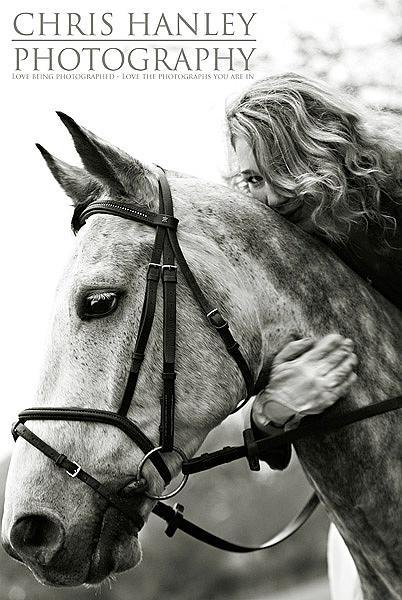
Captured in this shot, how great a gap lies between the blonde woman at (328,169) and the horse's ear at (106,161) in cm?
53

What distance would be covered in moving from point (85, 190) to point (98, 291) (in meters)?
0.62

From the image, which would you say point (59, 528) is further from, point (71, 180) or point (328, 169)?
point (328, 169)

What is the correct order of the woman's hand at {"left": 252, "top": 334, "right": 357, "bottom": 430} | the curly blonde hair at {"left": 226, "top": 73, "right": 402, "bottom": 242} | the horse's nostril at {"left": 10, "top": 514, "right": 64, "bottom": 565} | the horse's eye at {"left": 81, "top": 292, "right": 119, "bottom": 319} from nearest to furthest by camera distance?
the horse's nostril at {"left": 10, "top": 514, "right": 64, "bottom": 565} → the horse's eye at {"left": 81, "top": 292, "right": 119, "bottom": 319} → the woman's hand at {"left": 252, "top": 334, "right": 357, "bottom": 430} → the curly blonde hair at {"left": 226, "top": 73, "right": 402, "bottom": 242}

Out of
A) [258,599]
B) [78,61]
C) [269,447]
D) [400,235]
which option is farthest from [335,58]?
[258,599]

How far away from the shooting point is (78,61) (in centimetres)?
583

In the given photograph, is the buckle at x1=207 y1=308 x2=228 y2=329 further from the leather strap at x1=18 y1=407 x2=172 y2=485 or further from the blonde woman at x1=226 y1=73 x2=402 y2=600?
the blonde woman at x1=226 y1=73 x2=402 y2=600

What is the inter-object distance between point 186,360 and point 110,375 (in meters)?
0.26

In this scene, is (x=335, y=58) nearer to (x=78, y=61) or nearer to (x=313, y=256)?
(x=78, y=61)

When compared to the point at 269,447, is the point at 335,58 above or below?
above

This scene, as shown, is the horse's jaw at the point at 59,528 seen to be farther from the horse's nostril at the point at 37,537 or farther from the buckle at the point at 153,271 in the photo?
the buckle at the point at 153,271

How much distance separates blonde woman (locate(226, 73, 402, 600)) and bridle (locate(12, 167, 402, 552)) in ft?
0.78

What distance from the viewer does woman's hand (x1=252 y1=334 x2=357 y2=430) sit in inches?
108

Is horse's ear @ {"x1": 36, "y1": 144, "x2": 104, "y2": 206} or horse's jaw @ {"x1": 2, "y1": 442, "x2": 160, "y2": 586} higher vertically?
horse's ear @ {"x1": 36, "y1": 144, "x2": 104, "y2": 206}

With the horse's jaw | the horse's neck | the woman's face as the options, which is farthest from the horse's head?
the woman's face
